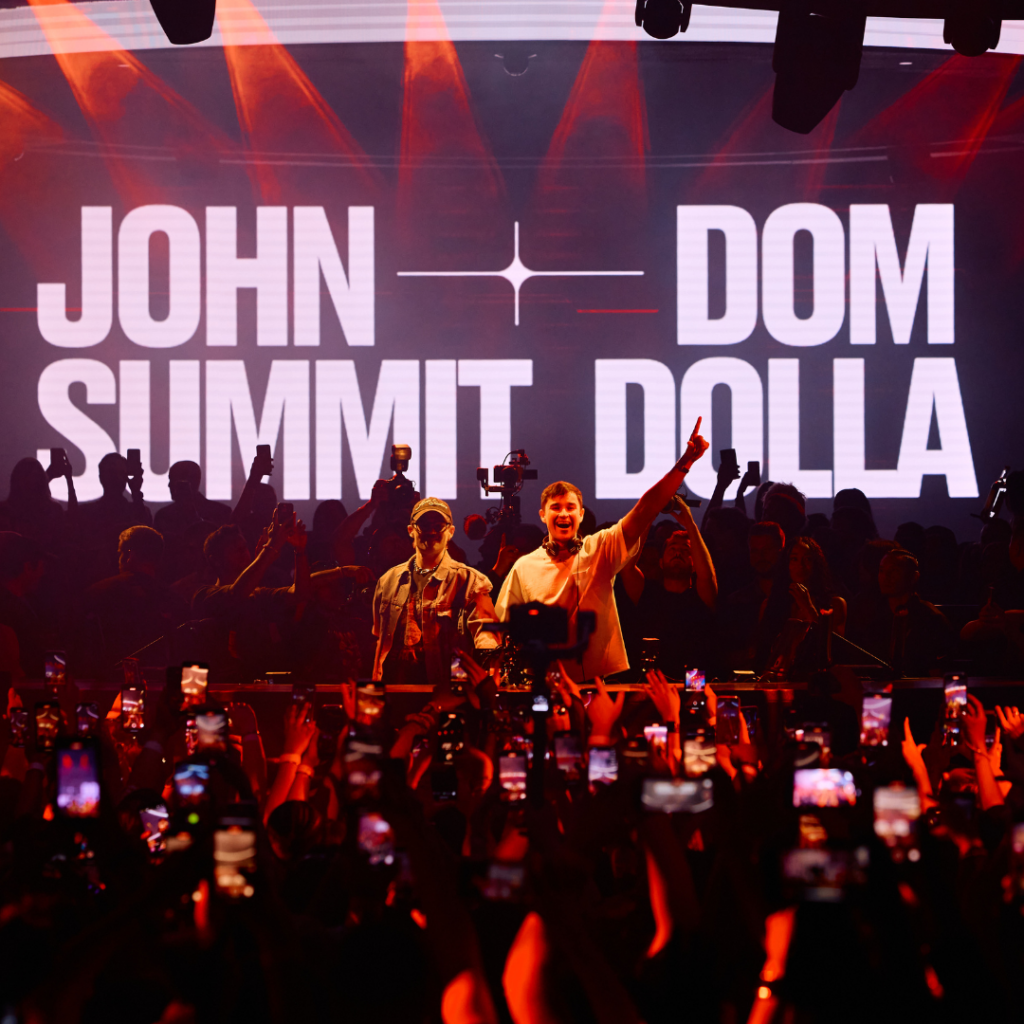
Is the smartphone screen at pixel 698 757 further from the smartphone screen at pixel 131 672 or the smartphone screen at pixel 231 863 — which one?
the smartphone screen at pixel 131 672

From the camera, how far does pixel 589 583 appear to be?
4.11m

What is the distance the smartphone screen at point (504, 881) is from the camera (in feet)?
3.94

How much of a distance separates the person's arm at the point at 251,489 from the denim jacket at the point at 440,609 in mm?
1450

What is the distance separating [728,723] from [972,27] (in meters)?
3.71

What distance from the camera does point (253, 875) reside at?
47.9 inches

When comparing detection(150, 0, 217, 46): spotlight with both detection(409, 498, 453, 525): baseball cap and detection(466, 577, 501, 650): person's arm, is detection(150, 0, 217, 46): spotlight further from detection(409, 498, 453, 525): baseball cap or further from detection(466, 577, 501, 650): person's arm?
detection(466, 577, 501, 650): person's arm

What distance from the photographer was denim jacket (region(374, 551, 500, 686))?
388 centimetres

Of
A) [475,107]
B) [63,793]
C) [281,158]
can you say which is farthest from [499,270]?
[63,793]

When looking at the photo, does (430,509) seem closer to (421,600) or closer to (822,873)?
(421,600)

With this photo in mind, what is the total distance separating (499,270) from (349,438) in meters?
1.49

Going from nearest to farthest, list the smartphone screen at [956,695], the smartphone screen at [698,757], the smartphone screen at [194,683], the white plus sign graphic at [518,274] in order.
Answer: the smartphone screen at [698,757]
the smartphone screen at [194,683]
the smartphone screen at [956,695]
the white plus sign graphic at [518,274]

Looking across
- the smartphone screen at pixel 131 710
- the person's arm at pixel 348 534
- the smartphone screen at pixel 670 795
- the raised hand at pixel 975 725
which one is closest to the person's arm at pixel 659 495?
the raised hand at pixel 975 725

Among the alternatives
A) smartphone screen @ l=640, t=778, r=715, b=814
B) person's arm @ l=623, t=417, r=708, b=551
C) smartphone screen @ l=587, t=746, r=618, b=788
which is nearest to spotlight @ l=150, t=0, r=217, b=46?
person's arm @ l=623, t=417, r=708, b=551

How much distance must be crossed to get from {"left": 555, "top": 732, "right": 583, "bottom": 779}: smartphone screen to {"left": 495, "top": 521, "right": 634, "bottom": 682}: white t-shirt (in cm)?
217
